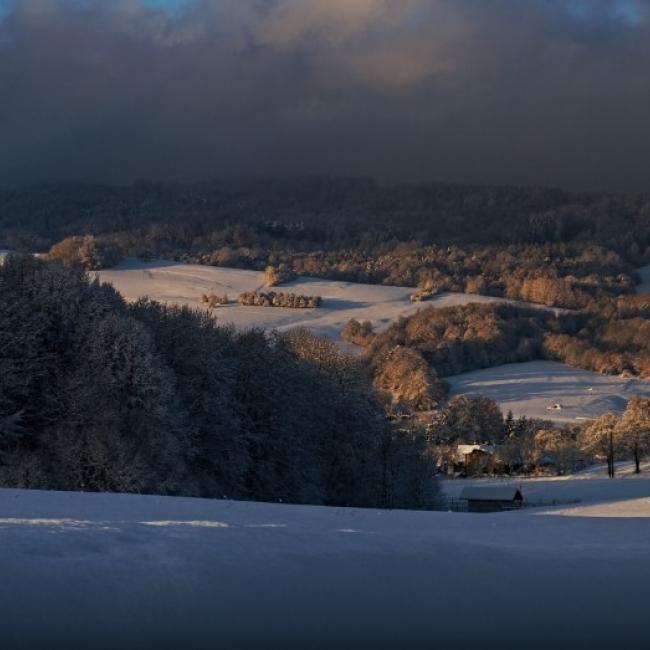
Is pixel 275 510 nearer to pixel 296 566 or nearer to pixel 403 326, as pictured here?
pixel 296 566

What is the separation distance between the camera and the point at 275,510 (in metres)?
24.1

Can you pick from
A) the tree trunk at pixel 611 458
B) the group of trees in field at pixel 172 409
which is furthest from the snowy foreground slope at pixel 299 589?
the tree trunk at pixel 611 458

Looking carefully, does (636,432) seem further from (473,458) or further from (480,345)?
(480,345)

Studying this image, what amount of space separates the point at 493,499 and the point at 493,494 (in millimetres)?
1033

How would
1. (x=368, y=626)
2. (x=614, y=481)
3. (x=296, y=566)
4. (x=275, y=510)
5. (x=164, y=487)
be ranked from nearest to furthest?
1. (x=368, y=626)
2. (x=296, y=566)
3. (x=275, y=510)
4. (x=164, y=487)
5. (x=614, y=481)

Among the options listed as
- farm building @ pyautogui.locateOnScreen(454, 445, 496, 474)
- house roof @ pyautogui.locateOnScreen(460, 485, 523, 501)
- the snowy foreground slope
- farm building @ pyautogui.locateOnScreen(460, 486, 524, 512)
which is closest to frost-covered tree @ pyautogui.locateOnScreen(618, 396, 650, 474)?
farm building @ pyautogui.locateOnScreen(454, 445, 496, 474)

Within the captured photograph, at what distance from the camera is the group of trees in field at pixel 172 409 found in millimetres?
38719

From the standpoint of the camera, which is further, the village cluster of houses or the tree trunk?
the village cluster of houses

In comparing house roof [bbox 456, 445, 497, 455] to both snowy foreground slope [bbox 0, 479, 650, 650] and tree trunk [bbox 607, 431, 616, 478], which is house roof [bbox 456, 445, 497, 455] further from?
snowy foreground slope [bbox 0, 479, 650, 650]

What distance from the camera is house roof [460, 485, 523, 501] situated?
70938 millimetres

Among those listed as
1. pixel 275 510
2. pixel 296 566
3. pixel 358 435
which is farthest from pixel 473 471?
pixel 296 566

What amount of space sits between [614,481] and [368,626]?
6787cm

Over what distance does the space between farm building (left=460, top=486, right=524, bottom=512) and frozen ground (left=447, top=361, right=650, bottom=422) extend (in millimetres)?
61554

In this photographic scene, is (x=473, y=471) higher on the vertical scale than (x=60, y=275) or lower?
lower
